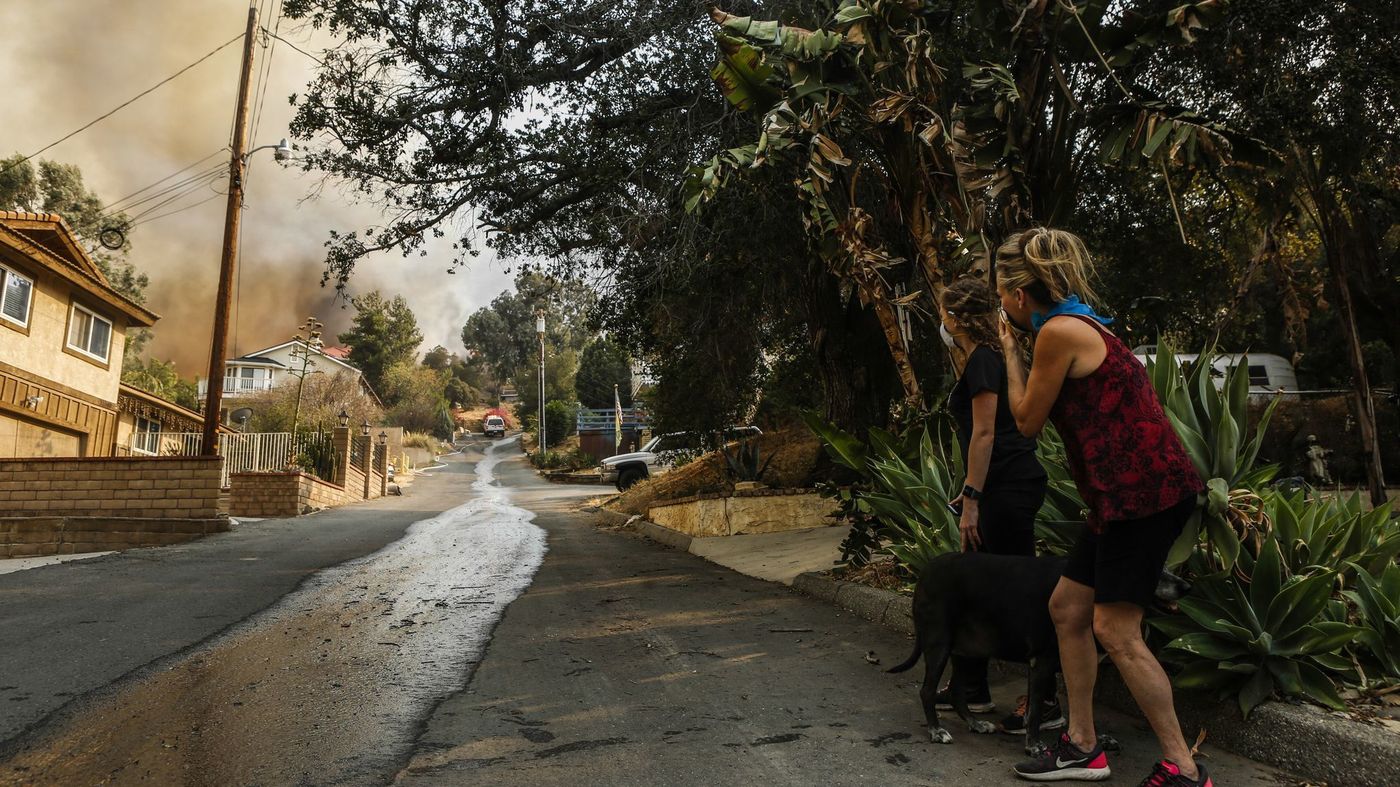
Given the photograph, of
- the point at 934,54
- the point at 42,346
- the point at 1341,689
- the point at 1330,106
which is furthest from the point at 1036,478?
the point at 42,346

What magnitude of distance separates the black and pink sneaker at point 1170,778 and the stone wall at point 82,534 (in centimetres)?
1437

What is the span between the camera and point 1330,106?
9172mm

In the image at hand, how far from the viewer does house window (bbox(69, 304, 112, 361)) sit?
73.9 ft

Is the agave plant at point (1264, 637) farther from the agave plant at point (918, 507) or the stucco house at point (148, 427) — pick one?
the stucco house at point (148, 427)

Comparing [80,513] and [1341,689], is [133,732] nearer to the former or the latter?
[1341,689]

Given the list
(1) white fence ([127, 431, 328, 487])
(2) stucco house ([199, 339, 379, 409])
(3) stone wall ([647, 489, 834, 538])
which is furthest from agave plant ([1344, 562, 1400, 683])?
(2) stucco house ([199, 339, 379, 409])

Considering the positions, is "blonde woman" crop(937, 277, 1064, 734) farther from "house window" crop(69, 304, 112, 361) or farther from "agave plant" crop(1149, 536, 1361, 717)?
"house window" crop(69, 304, 112, 361)

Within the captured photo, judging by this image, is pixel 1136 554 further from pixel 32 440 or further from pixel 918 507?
pixel 32 440

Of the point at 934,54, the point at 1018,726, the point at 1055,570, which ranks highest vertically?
the point at 934,54

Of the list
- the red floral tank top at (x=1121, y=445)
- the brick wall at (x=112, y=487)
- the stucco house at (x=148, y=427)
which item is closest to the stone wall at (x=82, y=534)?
the brick wall at (x=112, y=487)

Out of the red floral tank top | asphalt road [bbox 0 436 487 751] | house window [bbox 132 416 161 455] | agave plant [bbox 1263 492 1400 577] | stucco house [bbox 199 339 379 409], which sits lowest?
asphalt road [bbox 0 436 487 751]

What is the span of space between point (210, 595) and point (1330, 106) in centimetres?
1191

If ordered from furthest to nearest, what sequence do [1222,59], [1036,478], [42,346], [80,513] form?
[42,346]
[80,513]
[1222,59]
[1036,478]

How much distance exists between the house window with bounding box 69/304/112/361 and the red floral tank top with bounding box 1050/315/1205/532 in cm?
2566
